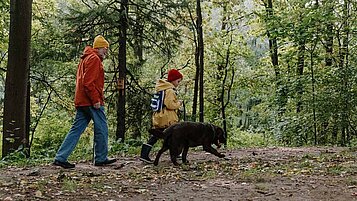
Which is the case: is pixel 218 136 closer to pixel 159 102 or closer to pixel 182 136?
pixel 182 136

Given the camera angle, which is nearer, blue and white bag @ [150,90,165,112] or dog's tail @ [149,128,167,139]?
dog's tail @ [149,128,167,139]

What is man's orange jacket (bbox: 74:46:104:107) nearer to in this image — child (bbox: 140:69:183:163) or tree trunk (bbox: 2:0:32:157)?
child (bbox: 140:69:183:163)

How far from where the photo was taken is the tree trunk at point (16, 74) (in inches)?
348

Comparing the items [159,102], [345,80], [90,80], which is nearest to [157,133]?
[159,102]

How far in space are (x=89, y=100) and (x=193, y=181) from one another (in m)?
2.22

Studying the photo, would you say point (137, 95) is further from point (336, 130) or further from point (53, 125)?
point (53, 125)

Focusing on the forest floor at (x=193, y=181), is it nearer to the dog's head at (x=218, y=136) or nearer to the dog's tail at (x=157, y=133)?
the dog's head at (x=218, y=136)

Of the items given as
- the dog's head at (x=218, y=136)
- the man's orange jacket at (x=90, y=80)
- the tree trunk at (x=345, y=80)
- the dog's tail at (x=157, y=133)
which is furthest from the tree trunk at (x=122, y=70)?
the tree trunk at (x=345, y=80)

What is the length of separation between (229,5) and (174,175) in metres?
19.7

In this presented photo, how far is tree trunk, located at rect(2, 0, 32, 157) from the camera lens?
29.0 ft

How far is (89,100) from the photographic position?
694 centimetres

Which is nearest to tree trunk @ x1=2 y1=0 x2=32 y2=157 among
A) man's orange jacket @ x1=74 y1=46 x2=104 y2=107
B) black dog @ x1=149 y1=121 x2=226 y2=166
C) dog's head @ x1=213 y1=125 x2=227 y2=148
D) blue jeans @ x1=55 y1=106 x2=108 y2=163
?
blue jeans @ x1=55 y1=106 x2=108 y2=163

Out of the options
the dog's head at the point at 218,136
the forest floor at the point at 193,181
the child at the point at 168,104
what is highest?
the child at the point at 168,104

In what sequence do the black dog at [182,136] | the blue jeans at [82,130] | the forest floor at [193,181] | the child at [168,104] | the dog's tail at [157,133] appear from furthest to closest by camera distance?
the child at [168,104] < the dog's tail at [157,133] < the black dog at [182,136] < the blue jeans at [82,130] < the forest floor at [193,181]
